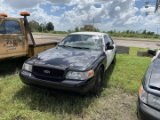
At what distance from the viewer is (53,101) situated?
3.76m

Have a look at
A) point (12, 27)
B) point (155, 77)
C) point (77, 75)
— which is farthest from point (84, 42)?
point (155, 77)

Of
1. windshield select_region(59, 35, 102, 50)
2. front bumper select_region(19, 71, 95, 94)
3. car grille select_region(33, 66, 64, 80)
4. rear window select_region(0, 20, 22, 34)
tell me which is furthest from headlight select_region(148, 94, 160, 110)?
rear window select_region(0, 20, 22, 34)

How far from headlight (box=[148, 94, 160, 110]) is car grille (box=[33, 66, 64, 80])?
5.74 feet

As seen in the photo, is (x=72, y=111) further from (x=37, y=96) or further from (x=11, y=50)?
(x=11, y=50)

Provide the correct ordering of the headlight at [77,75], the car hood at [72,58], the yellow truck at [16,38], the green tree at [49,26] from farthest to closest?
the green tree at [49,26] < the yellow truck at [16,38] < the car hood at [72,58] < the headlight at [77,75]

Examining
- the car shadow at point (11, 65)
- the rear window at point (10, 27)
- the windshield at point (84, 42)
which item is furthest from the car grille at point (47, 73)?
the car shadow at point (11, 65)

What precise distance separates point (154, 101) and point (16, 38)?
471 centimetres

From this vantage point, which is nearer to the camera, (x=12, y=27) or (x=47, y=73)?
(x=47, y=73)

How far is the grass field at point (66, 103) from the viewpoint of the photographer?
10.6 feet

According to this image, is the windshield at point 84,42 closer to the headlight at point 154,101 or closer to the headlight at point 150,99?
the headlight at point 150,99

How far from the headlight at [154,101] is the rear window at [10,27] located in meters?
4.66

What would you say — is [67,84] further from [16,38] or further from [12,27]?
[12,27]

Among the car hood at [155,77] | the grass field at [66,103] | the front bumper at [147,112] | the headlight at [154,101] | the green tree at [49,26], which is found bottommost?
the grass field at [66,103]

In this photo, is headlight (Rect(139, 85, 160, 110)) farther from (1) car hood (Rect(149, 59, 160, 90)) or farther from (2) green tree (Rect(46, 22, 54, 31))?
(2) green tree (Rect(46, 22, 54, 31))
